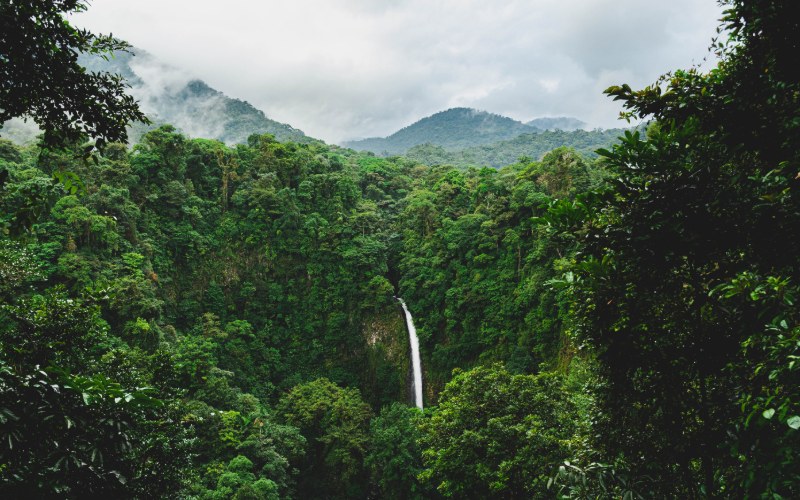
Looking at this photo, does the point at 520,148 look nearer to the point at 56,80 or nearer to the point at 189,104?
the point at 189,104

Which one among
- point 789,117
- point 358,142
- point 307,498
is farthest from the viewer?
point 358,142

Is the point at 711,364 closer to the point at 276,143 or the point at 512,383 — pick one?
the point at 512,383

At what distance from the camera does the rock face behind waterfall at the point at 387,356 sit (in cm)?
2464

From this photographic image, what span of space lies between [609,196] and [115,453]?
354cm

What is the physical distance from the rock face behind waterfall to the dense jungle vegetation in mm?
126

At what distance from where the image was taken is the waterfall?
23859 millimetres

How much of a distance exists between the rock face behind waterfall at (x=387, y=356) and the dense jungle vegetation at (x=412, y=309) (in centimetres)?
13

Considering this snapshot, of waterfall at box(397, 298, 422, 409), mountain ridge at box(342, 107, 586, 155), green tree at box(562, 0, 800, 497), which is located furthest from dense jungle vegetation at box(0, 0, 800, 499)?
mountain ridge at box(342, 107, 586, 155)

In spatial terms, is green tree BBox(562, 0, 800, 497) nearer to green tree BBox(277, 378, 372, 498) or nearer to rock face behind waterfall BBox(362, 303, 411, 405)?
green tree BBox(277, 378, 372, 498)

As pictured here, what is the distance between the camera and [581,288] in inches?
133

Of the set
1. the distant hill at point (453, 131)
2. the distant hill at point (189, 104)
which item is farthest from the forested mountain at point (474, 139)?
the distant hill at point (189, 104)

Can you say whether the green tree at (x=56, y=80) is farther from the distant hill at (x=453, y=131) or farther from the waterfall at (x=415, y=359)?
the distant hill at (x=453, y=131)

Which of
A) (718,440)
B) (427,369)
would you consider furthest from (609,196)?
(427,369)

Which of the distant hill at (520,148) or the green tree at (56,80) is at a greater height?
the distant hill at (520,148)
